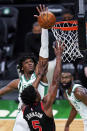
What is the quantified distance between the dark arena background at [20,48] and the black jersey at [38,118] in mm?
1023

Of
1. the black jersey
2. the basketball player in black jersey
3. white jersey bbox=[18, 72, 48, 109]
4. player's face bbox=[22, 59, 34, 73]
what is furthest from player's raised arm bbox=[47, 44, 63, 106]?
player's face bbox=[22, 59, 34, 73]

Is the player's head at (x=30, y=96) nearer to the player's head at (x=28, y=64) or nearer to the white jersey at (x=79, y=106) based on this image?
the player's head at (x=28, y=64)

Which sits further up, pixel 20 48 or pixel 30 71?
pixel 30 71

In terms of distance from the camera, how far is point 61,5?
11.6 metres

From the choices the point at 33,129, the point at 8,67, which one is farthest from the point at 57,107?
the point at 33,129

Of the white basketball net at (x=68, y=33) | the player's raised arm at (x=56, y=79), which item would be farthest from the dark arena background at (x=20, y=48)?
the player's raised arm at (x=56, y=79)

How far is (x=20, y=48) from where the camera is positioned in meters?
12.4

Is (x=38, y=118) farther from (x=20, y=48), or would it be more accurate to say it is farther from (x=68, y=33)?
(x=20, y=48)

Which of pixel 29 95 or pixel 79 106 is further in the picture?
pixel 79 106

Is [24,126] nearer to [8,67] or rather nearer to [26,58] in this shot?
[26,58]

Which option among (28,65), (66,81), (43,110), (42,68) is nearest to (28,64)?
(28,65)

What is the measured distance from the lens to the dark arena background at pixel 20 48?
25.6 feet

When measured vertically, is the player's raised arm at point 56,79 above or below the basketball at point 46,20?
below

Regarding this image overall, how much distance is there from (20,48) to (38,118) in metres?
7.56
